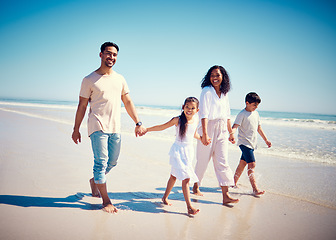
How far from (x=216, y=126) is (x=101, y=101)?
1.74m

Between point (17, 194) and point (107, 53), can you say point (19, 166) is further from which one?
point (107, 53)

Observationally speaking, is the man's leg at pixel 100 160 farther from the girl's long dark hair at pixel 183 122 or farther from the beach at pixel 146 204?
the girl's long dark hair at pixel 183 122

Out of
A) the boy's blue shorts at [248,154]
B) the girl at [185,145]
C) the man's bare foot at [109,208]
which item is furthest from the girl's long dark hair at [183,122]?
the boy's blue shorts at [248,154]

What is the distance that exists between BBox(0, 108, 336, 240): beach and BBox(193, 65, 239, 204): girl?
0.47m

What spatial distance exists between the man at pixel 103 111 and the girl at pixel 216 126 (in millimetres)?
1304

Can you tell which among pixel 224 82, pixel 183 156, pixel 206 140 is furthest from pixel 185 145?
pixel 224 82

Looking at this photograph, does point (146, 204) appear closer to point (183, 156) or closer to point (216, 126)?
point (183, 156)

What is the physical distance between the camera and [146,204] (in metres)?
2.97

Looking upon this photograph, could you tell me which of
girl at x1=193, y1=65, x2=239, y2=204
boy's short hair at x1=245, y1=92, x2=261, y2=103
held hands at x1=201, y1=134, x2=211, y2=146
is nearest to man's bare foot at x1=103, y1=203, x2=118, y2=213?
girl at x1=193, y1=65, x2=239, y2=204

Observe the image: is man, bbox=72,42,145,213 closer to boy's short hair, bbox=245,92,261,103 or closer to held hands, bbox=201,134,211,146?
held hands, bbox=201,134,211,146

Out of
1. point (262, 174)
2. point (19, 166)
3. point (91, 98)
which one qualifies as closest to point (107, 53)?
point (91, 98)

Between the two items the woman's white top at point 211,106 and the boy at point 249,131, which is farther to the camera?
the boy at point 249,131

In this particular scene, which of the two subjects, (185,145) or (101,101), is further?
(185,145)

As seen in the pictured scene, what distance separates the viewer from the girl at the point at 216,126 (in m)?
3.14
